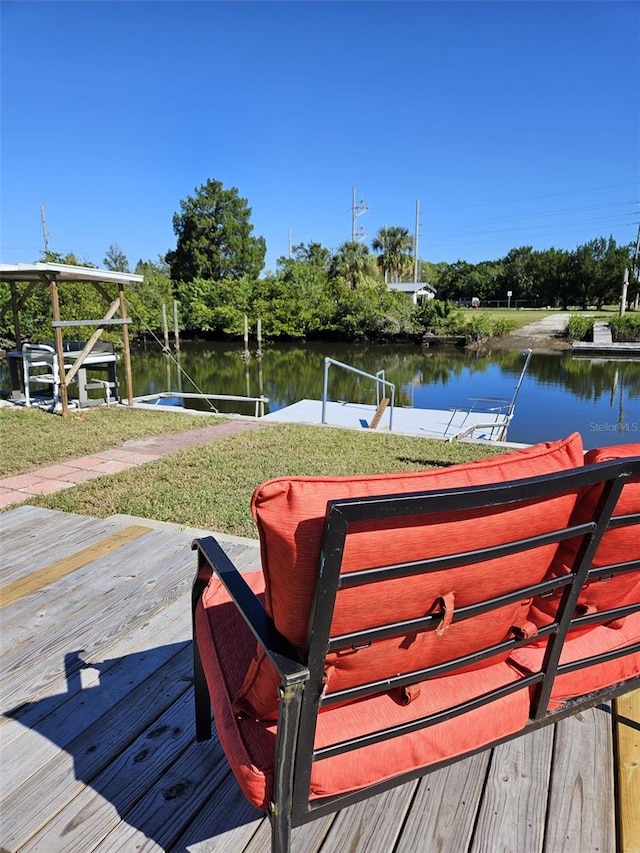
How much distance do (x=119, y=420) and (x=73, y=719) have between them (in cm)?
570

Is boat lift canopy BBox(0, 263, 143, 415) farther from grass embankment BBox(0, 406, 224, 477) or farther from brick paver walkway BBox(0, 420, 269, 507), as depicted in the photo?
brick paver walkway BBox(0, 420, 269, 507)

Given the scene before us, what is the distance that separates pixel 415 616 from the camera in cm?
78

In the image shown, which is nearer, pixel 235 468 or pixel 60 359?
pixel 235 468

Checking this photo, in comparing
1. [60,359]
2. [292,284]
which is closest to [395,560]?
[60,359]

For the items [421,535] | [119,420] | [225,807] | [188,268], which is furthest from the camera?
[188,268]

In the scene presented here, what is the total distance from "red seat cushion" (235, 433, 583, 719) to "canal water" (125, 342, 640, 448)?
8616 millimetres

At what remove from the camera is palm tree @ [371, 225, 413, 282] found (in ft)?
130

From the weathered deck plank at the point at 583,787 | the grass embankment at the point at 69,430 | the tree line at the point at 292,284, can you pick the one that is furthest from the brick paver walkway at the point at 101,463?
the tree line at the point at 292,284

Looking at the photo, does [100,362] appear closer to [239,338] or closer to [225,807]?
[225,807]

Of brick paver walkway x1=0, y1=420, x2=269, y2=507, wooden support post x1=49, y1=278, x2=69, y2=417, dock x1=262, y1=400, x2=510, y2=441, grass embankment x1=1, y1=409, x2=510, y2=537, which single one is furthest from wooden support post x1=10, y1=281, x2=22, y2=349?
dock x1=262, y1=400, x2=510, y2=441

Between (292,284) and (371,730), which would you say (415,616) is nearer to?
(371,730)

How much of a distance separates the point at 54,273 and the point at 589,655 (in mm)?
7085

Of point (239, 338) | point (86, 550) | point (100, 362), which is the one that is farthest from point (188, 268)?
point (86, 550)

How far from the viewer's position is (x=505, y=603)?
84 centimetres
